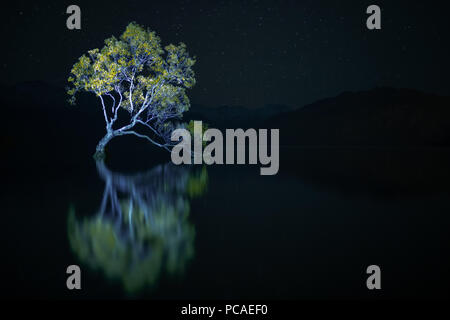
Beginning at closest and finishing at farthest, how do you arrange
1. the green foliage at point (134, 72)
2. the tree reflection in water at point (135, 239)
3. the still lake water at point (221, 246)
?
the still lake water at point (221, 246)
the tree reflection in water at point (135, 239)
the green foliage at point (134, 72)

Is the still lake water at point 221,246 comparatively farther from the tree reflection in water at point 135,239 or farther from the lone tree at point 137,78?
the lone tree at point 137,78

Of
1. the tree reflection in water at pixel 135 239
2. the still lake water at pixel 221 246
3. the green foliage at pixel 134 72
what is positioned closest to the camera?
the still lake water at pixel 221 246

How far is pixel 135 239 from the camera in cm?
511

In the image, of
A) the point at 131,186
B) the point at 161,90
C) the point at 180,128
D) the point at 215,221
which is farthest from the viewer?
the point at 180,128

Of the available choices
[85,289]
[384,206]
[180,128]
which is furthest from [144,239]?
[180,128]

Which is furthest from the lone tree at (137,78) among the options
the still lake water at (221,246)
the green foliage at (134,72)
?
the still lake water at (221,246)

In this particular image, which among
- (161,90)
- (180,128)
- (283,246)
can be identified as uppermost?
(161,90)

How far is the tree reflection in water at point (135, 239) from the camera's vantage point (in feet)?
13.2

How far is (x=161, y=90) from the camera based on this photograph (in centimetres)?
2239

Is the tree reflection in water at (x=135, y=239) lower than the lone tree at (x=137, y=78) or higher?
lower
